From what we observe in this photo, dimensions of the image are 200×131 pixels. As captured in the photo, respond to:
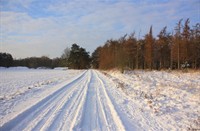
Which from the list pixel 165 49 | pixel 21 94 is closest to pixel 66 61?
Answer: pixel 165 49

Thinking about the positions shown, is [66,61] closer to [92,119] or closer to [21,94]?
[21,94]

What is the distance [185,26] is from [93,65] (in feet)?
274

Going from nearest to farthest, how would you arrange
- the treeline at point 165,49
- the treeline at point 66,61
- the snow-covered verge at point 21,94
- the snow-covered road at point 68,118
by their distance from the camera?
1. the snow-covered road at point 68,118
2. the snow-covered verge at point 21,94
3. the treeline at point 165,49
4. the treeline at point 66,61

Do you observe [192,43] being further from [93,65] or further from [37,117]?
[93,65]

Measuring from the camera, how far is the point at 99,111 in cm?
931

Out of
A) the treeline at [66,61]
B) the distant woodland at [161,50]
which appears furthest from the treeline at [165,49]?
the treeline at [66,61]

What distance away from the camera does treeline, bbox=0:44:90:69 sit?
10632 cm

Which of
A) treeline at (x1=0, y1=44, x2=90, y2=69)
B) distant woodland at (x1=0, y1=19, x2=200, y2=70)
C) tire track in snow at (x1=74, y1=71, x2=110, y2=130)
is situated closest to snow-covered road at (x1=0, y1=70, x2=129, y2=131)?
tire track in snow at (x1=74, y1=71, x2=110, y2=130)

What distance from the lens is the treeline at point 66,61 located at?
4186 inches

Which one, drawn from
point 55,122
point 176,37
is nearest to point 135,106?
point 55,122

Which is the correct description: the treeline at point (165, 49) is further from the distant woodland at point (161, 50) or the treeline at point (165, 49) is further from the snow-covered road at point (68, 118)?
the snow-covered road at point (68, 118)

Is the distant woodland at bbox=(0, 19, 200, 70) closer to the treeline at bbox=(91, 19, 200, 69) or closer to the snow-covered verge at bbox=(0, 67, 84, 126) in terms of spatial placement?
the treeline at bbox=(91, 19, 200, 69)

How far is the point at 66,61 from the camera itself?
128m

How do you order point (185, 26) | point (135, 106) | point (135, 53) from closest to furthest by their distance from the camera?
point (135, 106)
point (185, 26)
point (135, 53)
